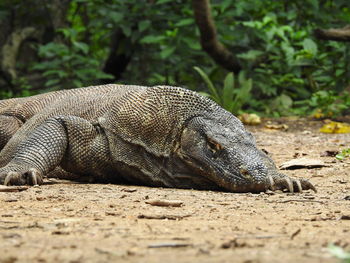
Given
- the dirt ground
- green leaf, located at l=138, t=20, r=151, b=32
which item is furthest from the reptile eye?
green leaf, located at l=138, t=20, r=151, b=32

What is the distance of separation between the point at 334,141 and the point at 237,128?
2988 millimetres

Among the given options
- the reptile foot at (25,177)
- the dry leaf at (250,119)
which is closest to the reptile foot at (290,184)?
the reptile foot at (25,177)

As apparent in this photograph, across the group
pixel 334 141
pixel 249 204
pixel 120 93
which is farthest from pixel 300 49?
pixel 249 204

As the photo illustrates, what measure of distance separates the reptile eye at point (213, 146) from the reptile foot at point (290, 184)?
1.19 feet

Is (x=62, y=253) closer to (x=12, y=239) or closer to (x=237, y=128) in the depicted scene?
(x=12, y=239)

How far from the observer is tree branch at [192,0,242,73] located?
931 centimetres

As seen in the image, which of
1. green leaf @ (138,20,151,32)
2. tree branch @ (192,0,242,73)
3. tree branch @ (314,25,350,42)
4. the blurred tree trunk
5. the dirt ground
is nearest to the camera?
the dirt ground

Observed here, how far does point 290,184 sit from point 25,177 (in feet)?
5.30

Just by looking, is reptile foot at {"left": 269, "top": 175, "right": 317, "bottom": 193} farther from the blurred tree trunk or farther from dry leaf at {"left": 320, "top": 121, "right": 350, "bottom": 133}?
the blurred tree trunk

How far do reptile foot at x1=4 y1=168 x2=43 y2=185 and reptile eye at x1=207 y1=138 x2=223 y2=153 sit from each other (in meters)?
1.06

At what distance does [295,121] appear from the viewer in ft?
30.6

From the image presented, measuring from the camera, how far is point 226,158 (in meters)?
4.43

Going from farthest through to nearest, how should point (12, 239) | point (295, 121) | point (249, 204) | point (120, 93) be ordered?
point (295, 121)
point (120, 93)
point (249, 204)
point (12, 239)

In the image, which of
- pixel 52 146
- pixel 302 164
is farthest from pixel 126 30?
pixel 52 146
